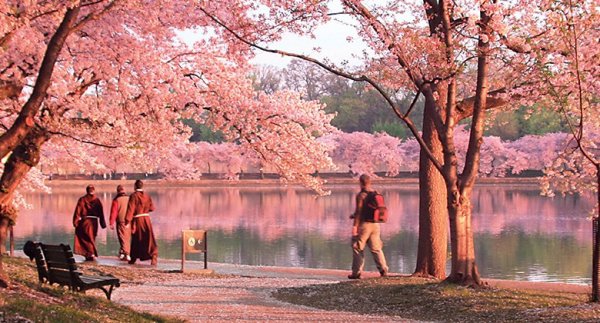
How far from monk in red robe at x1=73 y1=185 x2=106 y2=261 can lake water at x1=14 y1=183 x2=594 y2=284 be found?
7622 mm

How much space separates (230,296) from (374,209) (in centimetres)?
280

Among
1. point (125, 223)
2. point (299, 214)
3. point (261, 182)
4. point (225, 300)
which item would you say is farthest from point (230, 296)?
point (261, 182)

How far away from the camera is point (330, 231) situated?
39.3 metres

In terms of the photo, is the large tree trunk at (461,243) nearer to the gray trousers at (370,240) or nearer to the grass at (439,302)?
the grass at (439,302)

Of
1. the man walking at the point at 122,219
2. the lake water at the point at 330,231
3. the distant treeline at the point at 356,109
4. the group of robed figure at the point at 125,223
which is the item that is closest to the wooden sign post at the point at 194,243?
the group of robed figure at the point at 125,223

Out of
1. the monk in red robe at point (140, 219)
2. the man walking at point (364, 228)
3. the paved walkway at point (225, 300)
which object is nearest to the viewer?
the paved walkway at point (225, 300)

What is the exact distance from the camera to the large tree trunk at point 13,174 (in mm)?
12109

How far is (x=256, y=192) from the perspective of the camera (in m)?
75.3

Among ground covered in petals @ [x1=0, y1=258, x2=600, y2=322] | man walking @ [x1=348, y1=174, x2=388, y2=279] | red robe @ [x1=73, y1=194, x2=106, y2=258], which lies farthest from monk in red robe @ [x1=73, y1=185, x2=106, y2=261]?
man walking @ [x1=348, y1=174, x2=388, y2=279]

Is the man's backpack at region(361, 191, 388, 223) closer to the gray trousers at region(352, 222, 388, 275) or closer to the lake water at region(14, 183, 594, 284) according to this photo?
the gray trousers at region(352, 222, 388, 275)

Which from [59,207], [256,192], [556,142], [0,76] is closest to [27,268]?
[0,76]

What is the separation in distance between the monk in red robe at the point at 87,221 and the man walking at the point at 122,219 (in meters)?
0.27

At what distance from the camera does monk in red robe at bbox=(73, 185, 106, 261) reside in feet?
67.6

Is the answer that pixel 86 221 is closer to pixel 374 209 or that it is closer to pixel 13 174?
pixel 374 209
